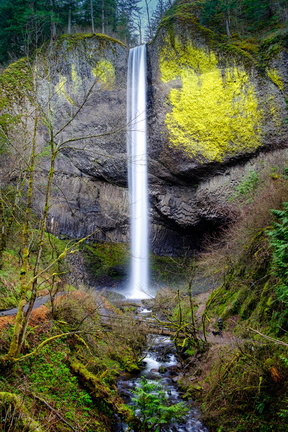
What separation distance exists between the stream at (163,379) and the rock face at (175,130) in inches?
534

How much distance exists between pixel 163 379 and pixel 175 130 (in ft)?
62.7

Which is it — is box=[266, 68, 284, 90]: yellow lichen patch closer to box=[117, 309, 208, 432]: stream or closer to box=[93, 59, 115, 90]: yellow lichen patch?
box=[93, 59, 115, 90]: yellow lichen patch

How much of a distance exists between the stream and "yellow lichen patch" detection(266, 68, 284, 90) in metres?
Result: 19.5

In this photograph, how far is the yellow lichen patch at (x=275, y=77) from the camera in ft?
75.8

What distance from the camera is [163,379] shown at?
9422 millimetres

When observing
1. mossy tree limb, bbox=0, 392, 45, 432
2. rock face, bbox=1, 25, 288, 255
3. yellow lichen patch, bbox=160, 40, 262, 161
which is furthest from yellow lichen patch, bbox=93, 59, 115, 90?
mossy tree limb, bbox=0, 392, 45, 432

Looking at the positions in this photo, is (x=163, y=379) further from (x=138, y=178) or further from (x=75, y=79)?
(x=75, y=79)

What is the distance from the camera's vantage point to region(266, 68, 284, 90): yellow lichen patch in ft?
75.8

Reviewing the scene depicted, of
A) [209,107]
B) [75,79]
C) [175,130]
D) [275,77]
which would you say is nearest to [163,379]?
[175,130]

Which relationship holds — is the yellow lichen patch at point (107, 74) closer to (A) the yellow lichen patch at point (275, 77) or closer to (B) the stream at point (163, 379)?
(A) the yellow lichen patch at point (275, 77)

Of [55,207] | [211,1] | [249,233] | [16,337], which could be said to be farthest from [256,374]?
[211,1]

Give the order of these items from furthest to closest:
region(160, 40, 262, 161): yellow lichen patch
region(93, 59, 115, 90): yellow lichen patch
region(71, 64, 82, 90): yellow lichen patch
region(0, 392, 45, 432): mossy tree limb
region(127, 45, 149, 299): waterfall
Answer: region(93, 59, 115, 90): yellow lichen patch → region(71, 64, 82, 90): yellow lichen patch → region(127, 45, 149, 299): waterfall → region(160, 40, 262, 161): yellow lichen patch → region(0, 392, 45, 432): mossy tree limb

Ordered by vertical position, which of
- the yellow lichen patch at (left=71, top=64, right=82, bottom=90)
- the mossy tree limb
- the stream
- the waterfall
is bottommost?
the stream

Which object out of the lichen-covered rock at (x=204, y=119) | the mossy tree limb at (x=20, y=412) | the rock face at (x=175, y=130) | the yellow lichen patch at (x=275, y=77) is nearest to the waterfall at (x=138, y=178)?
the rock face at (x=175, y=130)
